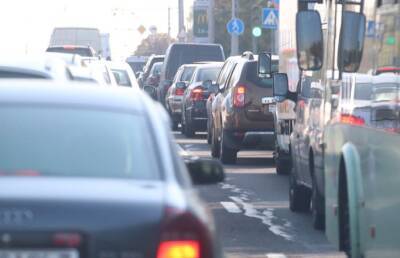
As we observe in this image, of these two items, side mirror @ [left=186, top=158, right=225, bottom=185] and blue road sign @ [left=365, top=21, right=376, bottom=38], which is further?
blue road sign @ [left=365, top=21, right=376, bottom=38]

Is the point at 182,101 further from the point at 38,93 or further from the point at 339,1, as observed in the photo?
the point at 38,93

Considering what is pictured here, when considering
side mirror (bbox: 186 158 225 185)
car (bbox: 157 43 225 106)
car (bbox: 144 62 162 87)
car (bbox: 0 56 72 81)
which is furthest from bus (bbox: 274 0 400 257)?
car (bbox: 144 62 162 87)

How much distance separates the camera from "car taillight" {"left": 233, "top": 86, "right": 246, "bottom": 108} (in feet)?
74.0

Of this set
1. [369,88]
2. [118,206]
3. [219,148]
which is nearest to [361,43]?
[369,88]

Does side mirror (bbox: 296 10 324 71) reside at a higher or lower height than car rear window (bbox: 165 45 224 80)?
higher

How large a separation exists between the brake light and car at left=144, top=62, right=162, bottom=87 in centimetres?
3693

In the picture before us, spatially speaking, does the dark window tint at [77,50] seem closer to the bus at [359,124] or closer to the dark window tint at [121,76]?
the dark window tint at [121,76]

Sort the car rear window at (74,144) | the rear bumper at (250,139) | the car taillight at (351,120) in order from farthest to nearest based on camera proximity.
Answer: the rear bumper at (250,139) < the car taillight at (351,120) < the car rear window at (74,144)

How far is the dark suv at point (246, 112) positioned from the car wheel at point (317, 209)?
8248mm

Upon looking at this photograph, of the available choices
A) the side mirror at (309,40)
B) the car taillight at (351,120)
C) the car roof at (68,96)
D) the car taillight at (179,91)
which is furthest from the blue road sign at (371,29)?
the car taillight at (179,91)

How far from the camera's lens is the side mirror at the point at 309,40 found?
11.7 metres

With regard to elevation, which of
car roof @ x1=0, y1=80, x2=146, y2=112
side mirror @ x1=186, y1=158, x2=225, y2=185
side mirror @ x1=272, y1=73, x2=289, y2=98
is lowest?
side mirror @ x1=272, y1=73, x2=289, y2=98

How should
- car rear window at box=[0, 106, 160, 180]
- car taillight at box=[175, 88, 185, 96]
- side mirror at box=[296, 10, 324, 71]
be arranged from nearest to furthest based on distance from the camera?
1. car rear window at box=[0, 106, 160, 180]
2. side mirror at box=[296, 10, 324, 71]
3. car taillight at box=[175, 88, 185, 96]

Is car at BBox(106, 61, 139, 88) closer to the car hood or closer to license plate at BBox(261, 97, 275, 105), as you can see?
license plate at BBox(261, 97, 275, 105)
